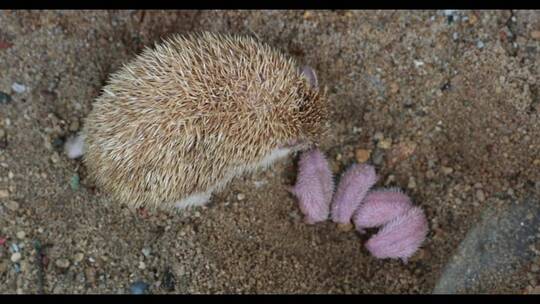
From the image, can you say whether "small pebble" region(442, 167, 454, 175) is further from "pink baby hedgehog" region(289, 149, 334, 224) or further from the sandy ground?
"pink baby hedgehog" region(289, 149, 334, 224)

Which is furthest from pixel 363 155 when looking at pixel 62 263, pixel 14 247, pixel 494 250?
pixel 14 247

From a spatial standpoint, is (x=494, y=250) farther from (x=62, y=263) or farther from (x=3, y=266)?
(x=3, y=266)

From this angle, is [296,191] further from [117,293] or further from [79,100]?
[79,100]

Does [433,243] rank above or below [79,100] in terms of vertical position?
below

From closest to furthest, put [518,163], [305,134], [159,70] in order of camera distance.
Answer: [159,70], [305,134], [518,163]
